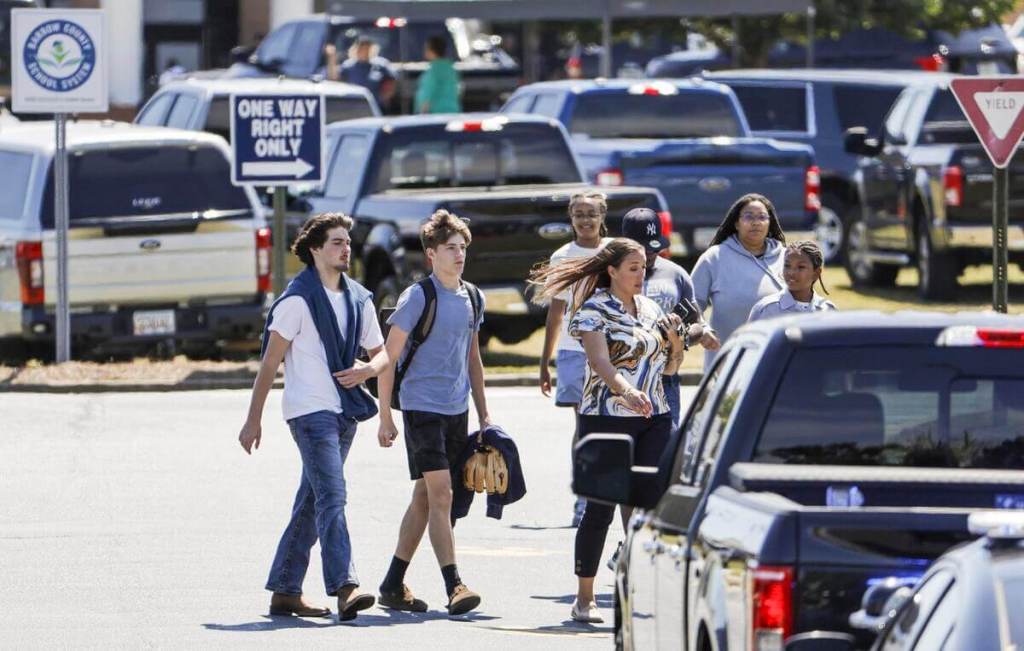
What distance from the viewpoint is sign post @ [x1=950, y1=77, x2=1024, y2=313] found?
15.7 meters

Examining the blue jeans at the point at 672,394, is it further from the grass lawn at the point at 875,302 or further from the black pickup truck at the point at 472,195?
the grass lawn at the point at 875,302

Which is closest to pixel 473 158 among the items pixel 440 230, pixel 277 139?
pixel 277 139

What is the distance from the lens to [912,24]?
38.5 m

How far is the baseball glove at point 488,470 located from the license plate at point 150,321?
9.20 m

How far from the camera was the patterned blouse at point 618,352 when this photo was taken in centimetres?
1026

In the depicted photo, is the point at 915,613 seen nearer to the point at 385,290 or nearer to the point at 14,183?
the point at 385,290

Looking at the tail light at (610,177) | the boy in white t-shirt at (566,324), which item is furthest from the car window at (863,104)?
the boy in white t-shirt at (566,324)

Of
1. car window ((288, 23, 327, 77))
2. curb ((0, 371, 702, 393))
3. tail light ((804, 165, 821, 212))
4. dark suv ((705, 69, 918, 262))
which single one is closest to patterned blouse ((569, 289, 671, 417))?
curb ((0, 371, 702, 393))

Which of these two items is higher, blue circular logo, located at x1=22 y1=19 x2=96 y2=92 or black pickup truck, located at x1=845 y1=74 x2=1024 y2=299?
blue circular logo, located at x1=22 y1=19 x2=96 y2=92

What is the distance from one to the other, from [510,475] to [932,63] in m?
26.2

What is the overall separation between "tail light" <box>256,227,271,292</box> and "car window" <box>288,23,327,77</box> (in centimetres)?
1215

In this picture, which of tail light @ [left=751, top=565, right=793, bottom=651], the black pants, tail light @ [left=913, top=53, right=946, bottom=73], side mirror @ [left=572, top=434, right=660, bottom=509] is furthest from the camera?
tail light @ [left=913, top=53, right=946, bottom=73]

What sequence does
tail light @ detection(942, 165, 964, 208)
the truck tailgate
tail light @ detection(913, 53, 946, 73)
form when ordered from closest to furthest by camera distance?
the truck tailgate → tail light @ detection(942, 165, 964, 208) → tail light @ detection(913, 53, 946, 73)

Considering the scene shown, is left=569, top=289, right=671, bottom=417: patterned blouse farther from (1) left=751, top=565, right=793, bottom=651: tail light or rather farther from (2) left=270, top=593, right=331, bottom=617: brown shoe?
(1) left=751, top=565, right=793, bottom=651: tail light
